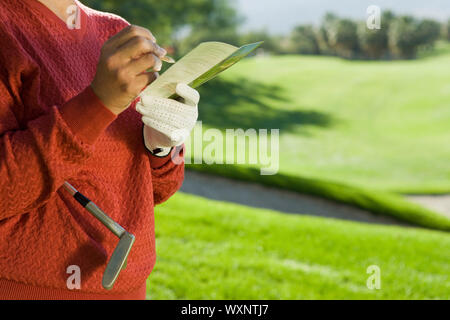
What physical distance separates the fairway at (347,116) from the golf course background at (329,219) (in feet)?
0.24

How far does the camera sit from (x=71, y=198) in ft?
3.77

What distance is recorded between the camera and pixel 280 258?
454 cm

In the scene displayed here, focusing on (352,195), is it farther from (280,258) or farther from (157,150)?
(157,150)

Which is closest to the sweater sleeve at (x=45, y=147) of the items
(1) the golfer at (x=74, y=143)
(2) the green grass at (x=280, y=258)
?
(1) the golfer at (x=74, y=143)

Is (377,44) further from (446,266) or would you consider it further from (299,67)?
(446,266)

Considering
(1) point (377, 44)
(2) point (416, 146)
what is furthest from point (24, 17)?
(1) point (377, 44)

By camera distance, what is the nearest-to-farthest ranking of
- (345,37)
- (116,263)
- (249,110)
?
(116,263) < (249,110) < (345,37)

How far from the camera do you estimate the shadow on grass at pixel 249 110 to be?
997 inches

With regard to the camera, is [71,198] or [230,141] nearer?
[71,198]

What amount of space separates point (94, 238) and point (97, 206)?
100 millimetres

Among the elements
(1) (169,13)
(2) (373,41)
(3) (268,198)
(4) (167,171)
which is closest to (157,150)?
(4) (167,171)

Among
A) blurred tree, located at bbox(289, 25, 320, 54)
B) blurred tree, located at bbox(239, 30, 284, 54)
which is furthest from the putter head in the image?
blurred tree, located at bbox(289, 25, 320, 54)

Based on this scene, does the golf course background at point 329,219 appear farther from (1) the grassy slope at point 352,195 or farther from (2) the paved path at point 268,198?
(2) the paved path at point 268,198

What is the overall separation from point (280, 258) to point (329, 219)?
2.53 m
